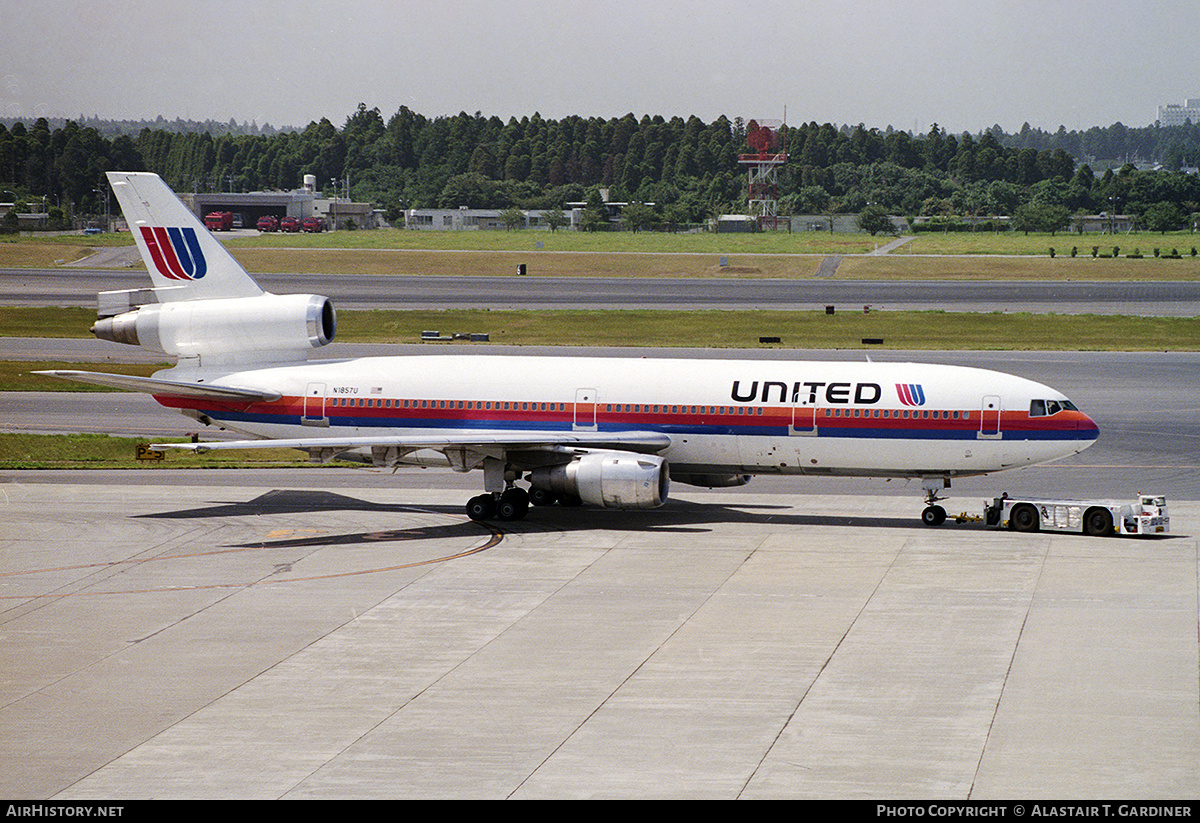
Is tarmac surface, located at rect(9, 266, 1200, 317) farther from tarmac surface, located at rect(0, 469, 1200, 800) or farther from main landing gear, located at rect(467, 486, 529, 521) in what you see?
tarmac surface, located at rect(0, 469, 1200, 800)

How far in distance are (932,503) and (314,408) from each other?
20.1 m

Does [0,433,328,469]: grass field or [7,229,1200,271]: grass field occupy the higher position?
[7,229,1200,271]: grass field

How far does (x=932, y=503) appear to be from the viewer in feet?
133

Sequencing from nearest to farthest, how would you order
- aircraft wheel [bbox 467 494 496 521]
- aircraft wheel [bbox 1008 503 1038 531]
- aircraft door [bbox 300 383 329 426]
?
aircraft wheel [bbox 1008 503 1038 531] → aircraft wheel [bbox 467 494 496 521] → aircraft door [bbox 300 383 329 426]

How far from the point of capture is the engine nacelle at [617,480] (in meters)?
38.0

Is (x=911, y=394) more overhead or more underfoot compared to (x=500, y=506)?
more overhead

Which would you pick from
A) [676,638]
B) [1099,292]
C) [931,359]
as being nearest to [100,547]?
[676,638]

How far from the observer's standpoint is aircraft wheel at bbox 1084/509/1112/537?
3791 cm

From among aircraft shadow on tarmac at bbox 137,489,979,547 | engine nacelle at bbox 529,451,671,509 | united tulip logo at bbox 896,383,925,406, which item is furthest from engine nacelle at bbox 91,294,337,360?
united tulip logo at bbox 896,383,925,406

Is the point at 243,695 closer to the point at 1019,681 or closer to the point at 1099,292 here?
the point at 1019,681

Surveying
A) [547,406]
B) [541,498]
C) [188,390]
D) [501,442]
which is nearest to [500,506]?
[501,442]

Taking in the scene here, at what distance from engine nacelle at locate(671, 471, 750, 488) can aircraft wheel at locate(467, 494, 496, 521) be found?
593cm

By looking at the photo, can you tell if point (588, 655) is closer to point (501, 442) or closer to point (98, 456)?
point (501, 442)

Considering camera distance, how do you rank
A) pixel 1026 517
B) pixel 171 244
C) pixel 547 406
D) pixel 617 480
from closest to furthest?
pixel 617 480, pixel 1026 517, pixel 547 406, pixel 171 244
